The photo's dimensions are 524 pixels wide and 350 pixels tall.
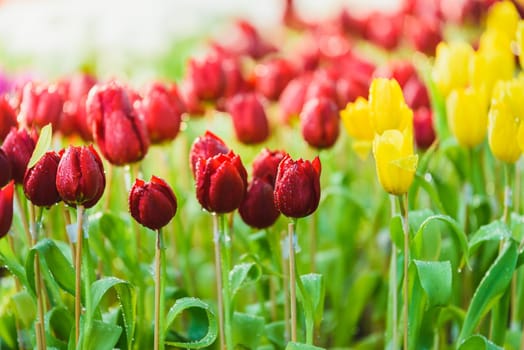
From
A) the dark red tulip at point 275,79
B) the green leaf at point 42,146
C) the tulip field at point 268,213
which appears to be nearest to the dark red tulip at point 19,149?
the tulip field at point 268,213

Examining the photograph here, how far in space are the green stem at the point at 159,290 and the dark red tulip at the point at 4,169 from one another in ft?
0.88

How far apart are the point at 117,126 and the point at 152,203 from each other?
0.29 meters

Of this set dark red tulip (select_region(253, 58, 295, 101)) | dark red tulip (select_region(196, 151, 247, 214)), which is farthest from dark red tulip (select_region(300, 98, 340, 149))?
dark red tulip (select_region(253, 58, 295, 101))

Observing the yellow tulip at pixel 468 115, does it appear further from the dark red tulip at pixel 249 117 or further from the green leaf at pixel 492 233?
the dark red tulip at pixel 249 117

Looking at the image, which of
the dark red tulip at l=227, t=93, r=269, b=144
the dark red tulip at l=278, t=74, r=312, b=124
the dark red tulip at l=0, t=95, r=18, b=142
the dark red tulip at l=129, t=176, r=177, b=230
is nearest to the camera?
the dark red tulip at l=129, t=176, r=177, b=230

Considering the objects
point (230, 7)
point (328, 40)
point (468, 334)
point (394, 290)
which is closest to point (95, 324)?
point (394, 290)

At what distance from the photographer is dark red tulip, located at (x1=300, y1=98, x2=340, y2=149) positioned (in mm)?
1775

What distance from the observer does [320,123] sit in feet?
5.85

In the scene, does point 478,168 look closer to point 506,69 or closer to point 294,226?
point 506,69

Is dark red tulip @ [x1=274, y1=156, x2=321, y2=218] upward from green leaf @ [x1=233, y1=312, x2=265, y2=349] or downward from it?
upward

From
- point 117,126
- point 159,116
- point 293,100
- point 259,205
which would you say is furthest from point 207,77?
point 259,205

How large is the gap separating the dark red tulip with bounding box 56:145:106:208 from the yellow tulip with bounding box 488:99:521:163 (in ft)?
2.17

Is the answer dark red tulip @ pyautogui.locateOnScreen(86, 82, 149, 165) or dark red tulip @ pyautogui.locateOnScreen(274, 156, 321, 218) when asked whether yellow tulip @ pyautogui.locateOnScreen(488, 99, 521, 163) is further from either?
dark red tulip @ pyautogui.locateOnScreen(86, 82, 149, 165)

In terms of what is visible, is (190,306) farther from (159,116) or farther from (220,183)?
(159,116)
